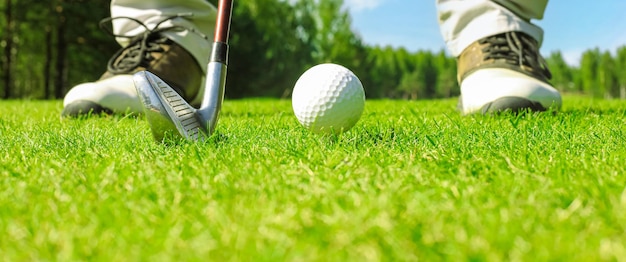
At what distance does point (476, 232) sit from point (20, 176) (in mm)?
1160

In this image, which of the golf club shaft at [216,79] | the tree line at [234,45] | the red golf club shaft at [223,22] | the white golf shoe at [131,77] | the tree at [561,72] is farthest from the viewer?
the tree at [561,72]

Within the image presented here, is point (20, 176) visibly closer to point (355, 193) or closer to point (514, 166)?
point (355, 193)

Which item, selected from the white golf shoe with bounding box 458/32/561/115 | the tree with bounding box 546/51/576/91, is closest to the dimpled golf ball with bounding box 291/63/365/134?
the white golf shoe with bounding box 458/32/561/115

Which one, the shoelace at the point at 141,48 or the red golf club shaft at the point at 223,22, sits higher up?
the red golf club shaft at the point at 223,22

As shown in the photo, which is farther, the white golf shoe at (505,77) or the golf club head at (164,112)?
the white golf shoe at (505,77)

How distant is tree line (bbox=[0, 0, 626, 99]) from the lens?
2080cm

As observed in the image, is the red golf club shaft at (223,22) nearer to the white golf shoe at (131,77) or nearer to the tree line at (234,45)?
the white golf shoe at (131,77)

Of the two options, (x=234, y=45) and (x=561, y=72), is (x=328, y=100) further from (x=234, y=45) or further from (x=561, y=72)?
(x=561, y=72)

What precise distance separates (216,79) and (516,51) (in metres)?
1.96

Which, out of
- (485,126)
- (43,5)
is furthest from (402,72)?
(485,126)

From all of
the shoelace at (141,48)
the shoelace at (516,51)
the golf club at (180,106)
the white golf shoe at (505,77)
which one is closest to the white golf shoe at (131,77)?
the shoelace at (141,48)

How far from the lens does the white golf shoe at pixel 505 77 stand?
2863 mm

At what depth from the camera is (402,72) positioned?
3093 inches

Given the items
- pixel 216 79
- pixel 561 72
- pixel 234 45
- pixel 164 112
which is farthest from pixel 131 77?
pixel 561 72
